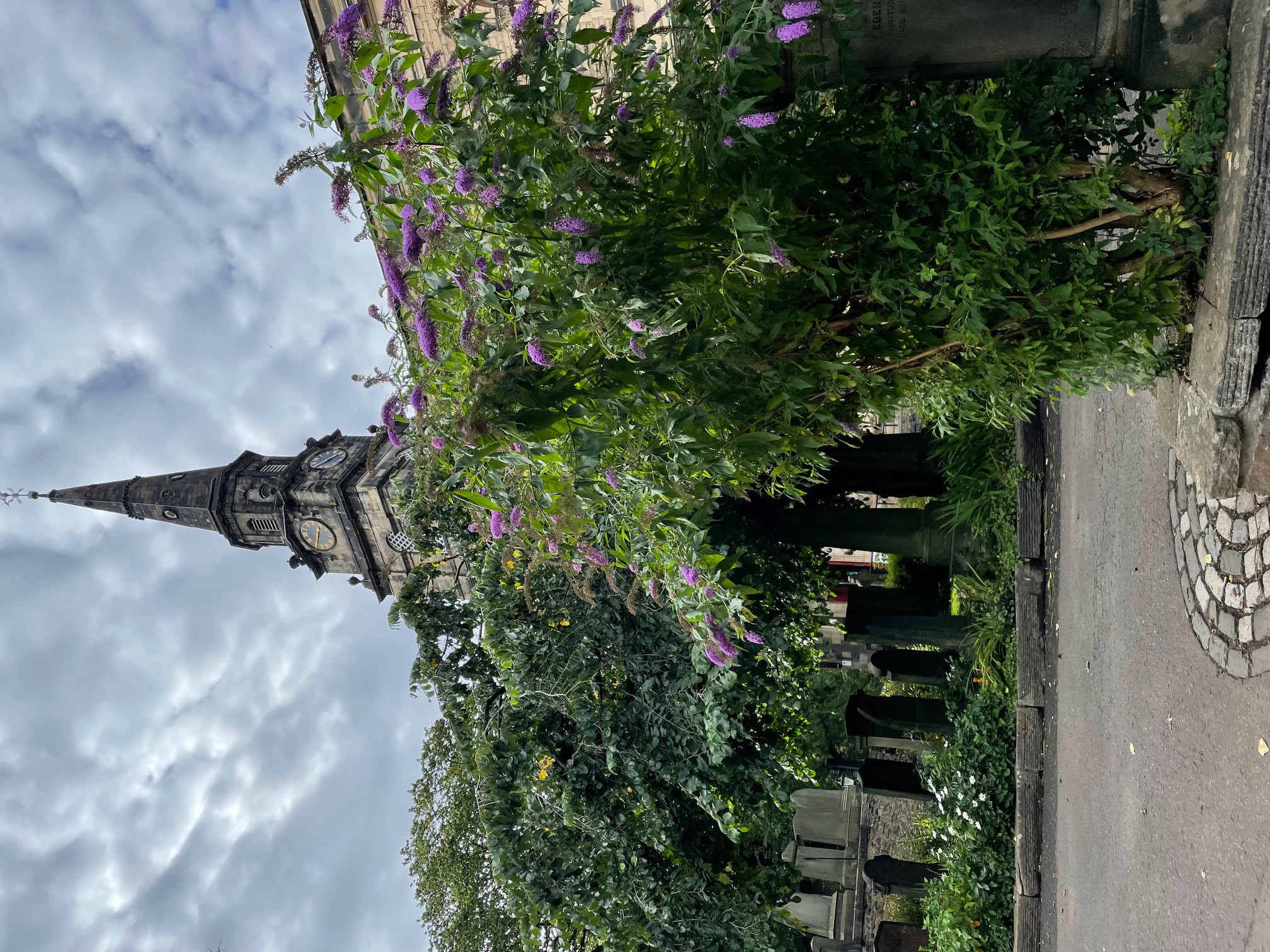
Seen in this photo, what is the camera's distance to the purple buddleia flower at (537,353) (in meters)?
3.18

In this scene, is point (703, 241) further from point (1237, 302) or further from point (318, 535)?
point (318, 535)

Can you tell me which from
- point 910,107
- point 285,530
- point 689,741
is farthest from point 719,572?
point 285,530

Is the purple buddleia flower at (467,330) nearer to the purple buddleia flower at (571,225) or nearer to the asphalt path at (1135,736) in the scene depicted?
→ the purple buddleia flower at (571,225)

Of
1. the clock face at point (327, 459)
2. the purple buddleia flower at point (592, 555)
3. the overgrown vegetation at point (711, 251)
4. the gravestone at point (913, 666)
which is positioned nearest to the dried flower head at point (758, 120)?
the overgrown vegetation at point (711, 251)

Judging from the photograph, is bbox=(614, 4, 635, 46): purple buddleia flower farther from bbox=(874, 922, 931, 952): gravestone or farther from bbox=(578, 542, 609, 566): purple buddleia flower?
bbox=(874, 922, 931, 952): gravestone

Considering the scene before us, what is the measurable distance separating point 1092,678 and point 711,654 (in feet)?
11.1

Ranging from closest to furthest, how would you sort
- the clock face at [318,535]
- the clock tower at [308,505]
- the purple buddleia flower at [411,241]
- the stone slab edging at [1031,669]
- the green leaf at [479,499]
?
the purple buddleia flower at [411,241] < the green leaf at [479,499] < the stone slab edging at [1031,669] < the clock tower at [308,505] < the clock face at [318,535]

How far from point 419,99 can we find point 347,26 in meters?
0.49

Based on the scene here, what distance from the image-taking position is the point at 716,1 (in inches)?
136

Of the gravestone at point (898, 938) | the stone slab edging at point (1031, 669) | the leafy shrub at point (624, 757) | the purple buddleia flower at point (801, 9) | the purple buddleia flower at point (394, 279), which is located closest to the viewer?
the purple buddleia flower at point (801, 9)

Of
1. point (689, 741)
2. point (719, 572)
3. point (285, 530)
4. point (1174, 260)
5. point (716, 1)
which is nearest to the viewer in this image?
point (716, 1)

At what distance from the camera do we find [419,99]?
2992 millimetres

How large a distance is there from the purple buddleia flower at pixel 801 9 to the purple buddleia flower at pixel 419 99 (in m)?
1.36

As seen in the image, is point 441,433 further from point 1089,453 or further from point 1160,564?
point 1089,453
